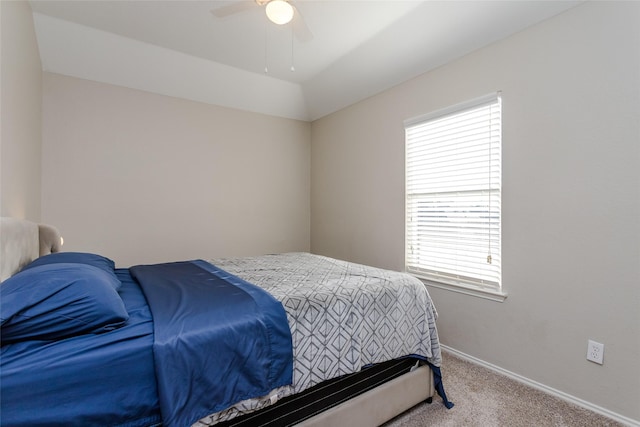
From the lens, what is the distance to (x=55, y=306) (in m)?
1.03

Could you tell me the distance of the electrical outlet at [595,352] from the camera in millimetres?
1836

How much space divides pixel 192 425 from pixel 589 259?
235 cm

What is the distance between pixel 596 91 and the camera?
6.12ft

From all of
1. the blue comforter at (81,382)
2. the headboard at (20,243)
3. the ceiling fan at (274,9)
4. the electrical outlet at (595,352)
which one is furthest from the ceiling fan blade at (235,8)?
the electrical outlet at (595,352)

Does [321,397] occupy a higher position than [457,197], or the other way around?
[457,197]

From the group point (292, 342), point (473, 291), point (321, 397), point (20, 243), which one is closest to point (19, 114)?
point (20, 243)

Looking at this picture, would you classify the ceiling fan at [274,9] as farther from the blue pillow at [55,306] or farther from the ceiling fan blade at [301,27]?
the blue pillow at [55,306]

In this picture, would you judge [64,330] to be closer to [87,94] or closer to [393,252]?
[393,252]

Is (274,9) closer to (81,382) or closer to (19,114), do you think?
(19,114)

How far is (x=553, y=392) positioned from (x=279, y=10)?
10.1 ft

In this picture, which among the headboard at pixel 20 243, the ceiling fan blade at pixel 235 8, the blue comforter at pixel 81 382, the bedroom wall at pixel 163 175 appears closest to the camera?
the blue comforter at pixel 81 382

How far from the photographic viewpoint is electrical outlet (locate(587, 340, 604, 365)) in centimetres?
184

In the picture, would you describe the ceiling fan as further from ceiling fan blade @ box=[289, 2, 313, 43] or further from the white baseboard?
the white baseboard

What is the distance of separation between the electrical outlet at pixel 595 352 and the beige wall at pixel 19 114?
3.55m
